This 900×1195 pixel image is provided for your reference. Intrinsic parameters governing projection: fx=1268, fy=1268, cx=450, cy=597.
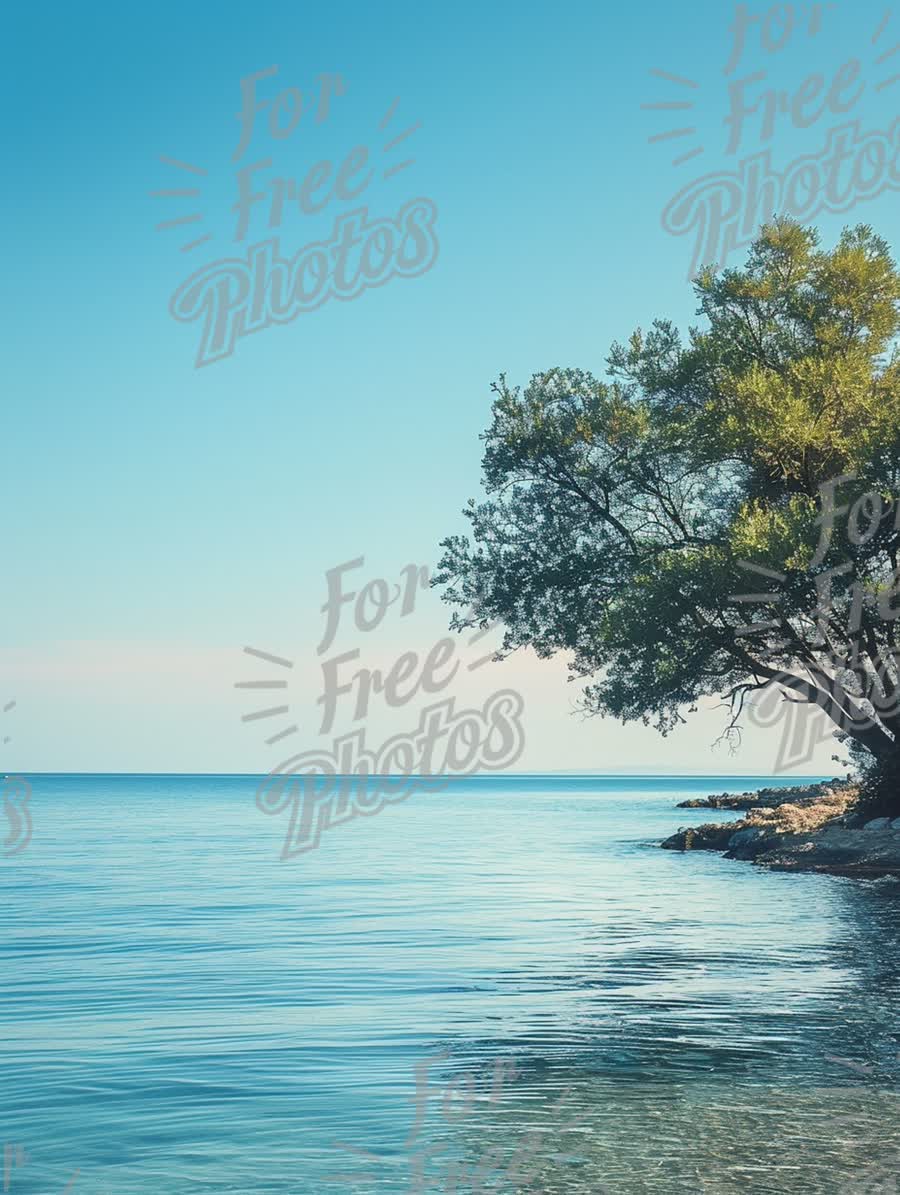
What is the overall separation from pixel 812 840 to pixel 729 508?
399 inches

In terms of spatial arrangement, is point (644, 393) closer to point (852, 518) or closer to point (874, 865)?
point (852, 518)

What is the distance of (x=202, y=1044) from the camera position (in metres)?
13.6

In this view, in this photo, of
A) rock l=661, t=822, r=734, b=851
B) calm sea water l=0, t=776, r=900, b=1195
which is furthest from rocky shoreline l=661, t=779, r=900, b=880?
calm sea water l=0, t=776, r=900, b=1195

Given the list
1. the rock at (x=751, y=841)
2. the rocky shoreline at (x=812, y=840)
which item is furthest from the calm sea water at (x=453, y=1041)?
the rock at (x=751, y=841)

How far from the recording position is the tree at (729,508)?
1299 inches

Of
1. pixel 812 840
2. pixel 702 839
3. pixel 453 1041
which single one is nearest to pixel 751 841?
pixel 812 840

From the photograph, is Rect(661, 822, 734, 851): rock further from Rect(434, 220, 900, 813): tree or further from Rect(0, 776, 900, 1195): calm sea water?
Rect(0, 776, 900, 1195): calm sea water

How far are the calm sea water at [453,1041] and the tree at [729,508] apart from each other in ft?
26.2

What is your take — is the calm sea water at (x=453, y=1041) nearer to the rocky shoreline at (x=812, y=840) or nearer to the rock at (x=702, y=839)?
the rocky shoreline at (x=812, y=840)

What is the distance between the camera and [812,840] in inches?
1460

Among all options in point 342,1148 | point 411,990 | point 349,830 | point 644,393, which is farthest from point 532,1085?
point 349,830

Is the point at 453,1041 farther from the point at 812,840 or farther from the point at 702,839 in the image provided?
the point at 702,839

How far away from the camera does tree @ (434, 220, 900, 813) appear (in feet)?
108

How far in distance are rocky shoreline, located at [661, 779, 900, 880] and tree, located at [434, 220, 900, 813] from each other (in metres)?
1.68
